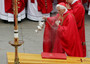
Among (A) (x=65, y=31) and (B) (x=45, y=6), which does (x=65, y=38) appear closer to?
(A) (x=65, y=31)

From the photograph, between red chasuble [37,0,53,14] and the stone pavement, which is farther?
red chasuble [37,0,53,14]

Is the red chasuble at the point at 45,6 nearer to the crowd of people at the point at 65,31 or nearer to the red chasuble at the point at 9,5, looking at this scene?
the red chasuble at the point at 9,5

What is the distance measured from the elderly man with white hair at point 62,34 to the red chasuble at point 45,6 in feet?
12.6

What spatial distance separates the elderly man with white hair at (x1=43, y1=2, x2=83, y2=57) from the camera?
17.5 ft

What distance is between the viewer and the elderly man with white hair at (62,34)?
5341mm

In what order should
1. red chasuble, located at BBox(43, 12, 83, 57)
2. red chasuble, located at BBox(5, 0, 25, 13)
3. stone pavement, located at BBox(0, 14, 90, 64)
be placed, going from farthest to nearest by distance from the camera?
red chasuble, located at BBox(5, 0, 25, 13)
stone pavement, located at BBox(0, 14, 90, 64)
red chasuble, located at BBox(43, 12, 83, 57)

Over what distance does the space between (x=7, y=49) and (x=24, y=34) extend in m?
1.37

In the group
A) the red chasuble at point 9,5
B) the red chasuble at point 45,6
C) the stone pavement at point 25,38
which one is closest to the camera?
the stone pavement at point 25,38

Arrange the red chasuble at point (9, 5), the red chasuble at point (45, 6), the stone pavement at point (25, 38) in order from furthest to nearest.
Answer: the red chasuble at point (45, 6), the red chasuble at point (9, 5), the stone pavement at point (25, 38)

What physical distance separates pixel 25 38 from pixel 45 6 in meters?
1.72

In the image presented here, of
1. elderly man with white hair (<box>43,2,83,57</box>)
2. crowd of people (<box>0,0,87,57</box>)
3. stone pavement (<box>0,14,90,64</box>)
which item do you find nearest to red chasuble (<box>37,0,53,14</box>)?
stone pavement (<box>0,14,90,64</box>)

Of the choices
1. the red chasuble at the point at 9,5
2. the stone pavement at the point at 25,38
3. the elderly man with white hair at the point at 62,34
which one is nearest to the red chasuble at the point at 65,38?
the elderly man with white hair at the point at 62,34

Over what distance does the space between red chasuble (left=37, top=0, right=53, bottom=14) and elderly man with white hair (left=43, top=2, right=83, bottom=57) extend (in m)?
3.84

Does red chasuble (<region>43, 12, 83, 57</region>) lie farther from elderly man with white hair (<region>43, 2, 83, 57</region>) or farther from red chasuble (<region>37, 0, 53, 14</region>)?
red chasuble (<region>37, 0, 53, 14</region>)
